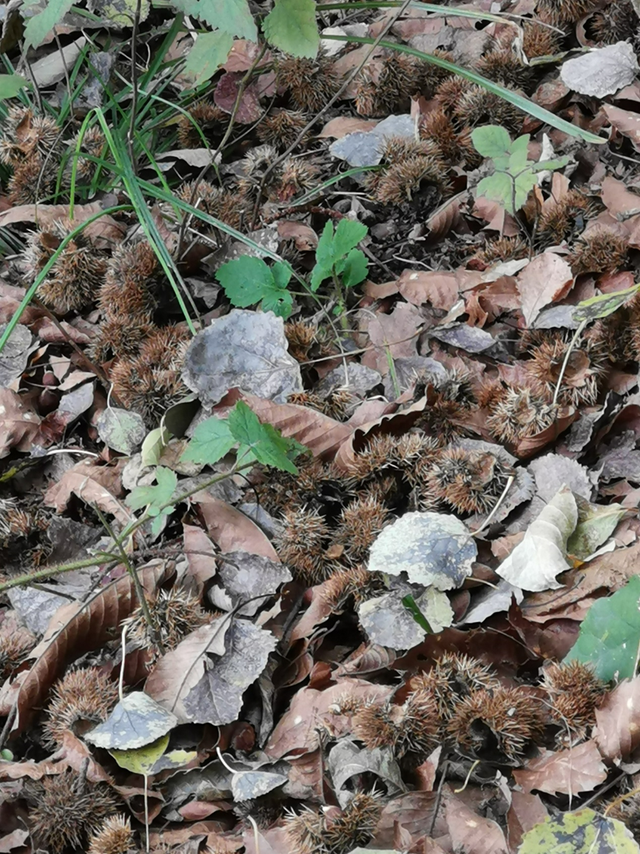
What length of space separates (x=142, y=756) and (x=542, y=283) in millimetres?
1332

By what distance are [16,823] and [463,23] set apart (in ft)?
8.50

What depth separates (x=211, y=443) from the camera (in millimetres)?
1627

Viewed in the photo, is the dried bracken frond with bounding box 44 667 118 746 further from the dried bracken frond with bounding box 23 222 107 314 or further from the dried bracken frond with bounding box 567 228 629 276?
the dried bracken frond with bounding box 567 228 629 276

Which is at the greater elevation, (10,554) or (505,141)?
(505,141)

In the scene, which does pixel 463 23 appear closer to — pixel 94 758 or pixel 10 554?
pixel 10 554

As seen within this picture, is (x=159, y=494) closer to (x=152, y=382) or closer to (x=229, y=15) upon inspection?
(x=152, y=382)

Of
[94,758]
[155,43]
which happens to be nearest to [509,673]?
[94,758]

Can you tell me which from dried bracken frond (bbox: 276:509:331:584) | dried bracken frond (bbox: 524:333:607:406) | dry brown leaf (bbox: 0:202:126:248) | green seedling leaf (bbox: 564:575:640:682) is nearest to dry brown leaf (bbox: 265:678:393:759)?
dried bracken frond (bbox: 276:509:331:584)

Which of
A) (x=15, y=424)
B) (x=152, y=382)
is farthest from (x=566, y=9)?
(x=15, y=424)

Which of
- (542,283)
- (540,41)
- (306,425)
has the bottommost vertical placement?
(306,425)

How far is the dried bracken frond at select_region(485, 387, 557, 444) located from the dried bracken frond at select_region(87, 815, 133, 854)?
41.0 inches

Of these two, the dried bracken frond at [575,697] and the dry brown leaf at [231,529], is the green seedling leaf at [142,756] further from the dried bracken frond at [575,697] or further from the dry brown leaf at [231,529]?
the dried bracken frond at [575,697]

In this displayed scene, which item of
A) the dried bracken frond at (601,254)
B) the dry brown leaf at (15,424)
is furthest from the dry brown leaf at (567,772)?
the dry brown leaf at (15,424)

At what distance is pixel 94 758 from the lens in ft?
4.74
